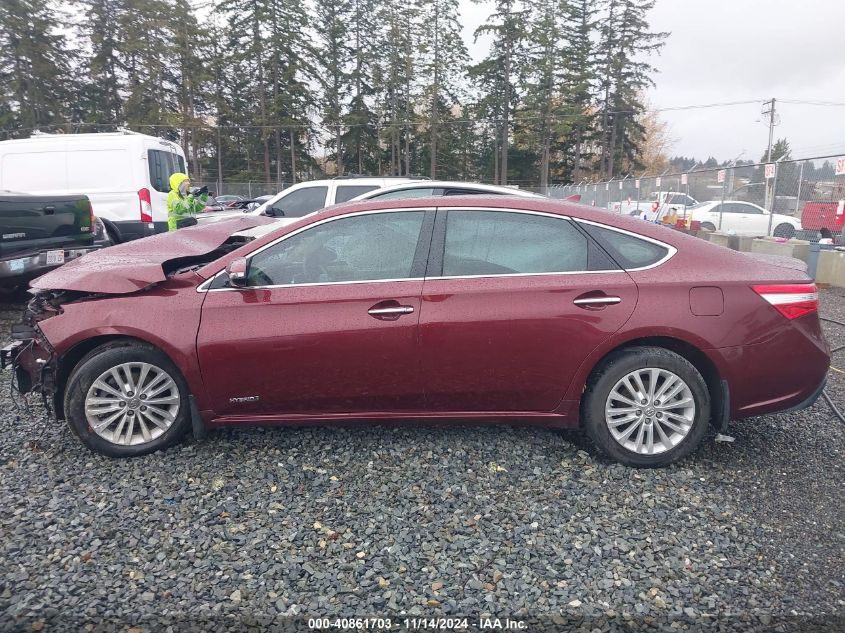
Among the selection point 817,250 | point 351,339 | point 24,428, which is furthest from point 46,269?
point 817,250

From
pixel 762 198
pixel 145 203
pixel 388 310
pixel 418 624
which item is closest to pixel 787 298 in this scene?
pixel 388 310

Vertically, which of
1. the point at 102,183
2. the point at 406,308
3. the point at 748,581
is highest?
the point at 102,183

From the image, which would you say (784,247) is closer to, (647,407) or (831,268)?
(831,268)

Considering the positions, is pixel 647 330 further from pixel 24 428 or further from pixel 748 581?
pixel 24 428

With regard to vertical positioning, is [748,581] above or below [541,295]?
below

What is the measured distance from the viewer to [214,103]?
41.0 metres

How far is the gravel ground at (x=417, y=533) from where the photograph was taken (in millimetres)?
2289

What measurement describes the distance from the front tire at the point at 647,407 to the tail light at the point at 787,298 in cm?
58

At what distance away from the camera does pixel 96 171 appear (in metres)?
10.8

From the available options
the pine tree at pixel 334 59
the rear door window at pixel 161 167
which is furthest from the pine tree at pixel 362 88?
the rear door window at pixel 161 167

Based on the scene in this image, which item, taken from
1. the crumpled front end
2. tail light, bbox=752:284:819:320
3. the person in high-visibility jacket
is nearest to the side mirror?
the crumpled front end

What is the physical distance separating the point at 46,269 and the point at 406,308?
5.81 meters

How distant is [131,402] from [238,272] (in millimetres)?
1046

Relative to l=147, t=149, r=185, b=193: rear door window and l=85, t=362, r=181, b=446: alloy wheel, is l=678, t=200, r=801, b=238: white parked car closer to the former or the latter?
l=147, t=149, r=185, b=193: rear door window
